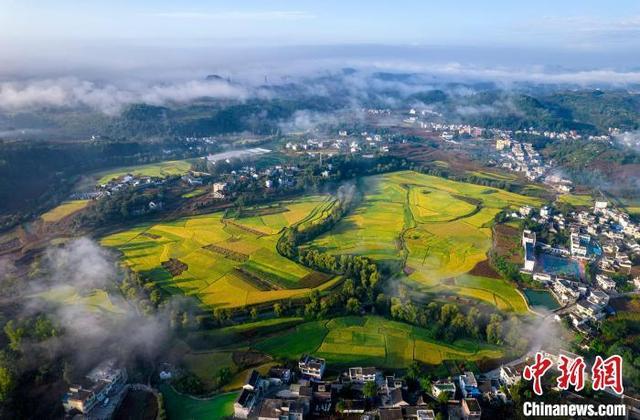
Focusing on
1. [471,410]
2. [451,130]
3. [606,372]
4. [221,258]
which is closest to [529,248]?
[606,372]

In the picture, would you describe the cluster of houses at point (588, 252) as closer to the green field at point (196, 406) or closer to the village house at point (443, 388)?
the village house at point (443, 388)

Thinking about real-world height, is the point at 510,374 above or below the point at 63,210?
below

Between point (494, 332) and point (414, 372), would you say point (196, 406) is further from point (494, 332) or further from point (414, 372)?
point (494, 332)

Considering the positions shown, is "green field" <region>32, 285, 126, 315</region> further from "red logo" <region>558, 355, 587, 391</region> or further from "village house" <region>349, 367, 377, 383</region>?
"red logo" <region>558, 355, 587, 391</region>

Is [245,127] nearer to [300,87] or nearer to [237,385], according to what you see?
[300,87]

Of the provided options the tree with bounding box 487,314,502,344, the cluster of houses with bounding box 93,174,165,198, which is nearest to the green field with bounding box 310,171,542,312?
the tree with bounding box 487,314,502,344

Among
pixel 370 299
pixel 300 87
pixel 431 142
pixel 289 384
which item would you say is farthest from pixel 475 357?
pixel 300 87
